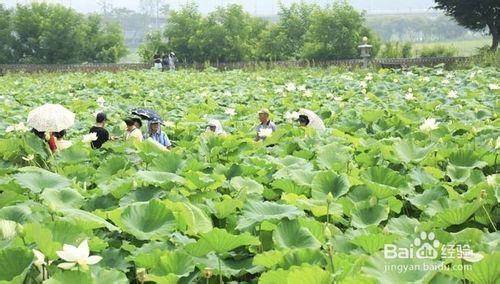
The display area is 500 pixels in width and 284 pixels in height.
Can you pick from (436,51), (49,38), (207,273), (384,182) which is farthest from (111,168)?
(49,38)

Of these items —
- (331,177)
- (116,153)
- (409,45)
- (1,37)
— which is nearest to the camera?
(331,177)

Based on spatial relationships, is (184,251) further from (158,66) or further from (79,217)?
(158,66)

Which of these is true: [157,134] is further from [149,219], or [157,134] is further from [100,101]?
[100,101]

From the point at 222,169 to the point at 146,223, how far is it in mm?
1021

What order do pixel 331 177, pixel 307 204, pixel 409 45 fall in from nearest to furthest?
1. pixel 307 204
2. pixel 331 177
3. pixel 409 45

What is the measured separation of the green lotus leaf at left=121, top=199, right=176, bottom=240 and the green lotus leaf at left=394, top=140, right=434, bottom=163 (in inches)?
61.2

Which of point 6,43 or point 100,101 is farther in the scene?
point 6,43

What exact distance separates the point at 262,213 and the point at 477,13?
2314 cm

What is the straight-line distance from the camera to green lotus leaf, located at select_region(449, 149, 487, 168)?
125 inches

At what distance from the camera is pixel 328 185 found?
2.77 metres

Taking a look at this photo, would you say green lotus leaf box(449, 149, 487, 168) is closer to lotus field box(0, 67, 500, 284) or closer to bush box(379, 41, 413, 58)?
lotus field box(0, 67, 500, 284)

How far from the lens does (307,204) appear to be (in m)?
2.46

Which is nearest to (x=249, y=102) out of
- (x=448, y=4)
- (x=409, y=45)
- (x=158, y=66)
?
(x=158, y=66)

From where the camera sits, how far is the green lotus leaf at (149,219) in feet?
7.04
